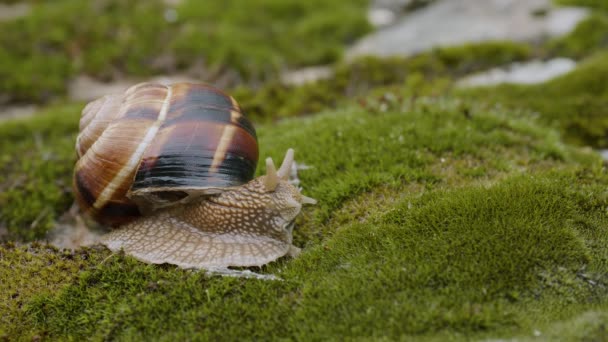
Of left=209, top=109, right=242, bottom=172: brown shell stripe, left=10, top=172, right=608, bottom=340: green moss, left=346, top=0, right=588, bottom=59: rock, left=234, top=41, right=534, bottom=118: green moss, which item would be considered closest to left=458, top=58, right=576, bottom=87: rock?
Result: left=234, top=41, right=534, bottom=118: green moss

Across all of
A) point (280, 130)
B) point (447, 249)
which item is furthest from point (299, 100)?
point (447, 249)

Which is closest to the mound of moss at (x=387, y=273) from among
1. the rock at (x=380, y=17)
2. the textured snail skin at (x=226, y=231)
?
the textured snail skin at (x=226, y=231)

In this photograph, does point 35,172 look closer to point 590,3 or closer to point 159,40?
point 159,40

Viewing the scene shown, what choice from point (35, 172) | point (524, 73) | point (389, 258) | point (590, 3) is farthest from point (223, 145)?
point (590, 3)

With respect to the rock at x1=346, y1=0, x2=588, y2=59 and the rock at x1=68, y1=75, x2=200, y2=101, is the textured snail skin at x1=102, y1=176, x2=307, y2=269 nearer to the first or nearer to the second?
the rock at x1=68, y1=75, x2=200, y2=101

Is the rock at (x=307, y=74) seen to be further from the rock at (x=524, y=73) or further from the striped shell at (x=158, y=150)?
the striped shell at (x=158, y=150)

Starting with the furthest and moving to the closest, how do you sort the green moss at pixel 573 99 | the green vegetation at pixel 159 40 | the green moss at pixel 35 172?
1. the green vegetation at pixel 159 40
2. the green moss at pixel 573 99
3. the green moss at pixel 35 172
